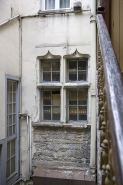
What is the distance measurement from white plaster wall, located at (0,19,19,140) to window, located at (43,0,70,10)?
861mm

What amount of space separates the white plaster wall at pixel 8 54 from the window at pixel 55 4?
86cm

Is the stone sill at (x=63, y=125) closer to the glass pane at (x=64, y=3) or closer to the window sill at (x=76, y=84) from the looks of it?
the window sill at (x=76, y=84)

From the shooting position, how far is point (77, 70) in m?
4.43

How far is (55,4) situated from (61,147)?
3.45 meters

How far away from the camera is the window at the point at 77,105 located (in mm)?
4398

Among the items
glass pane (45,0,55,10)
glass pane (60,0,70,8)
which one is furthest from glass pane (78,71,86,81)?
glass pane (45,0,55,10)

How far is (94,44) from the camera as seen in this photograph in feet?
13.1

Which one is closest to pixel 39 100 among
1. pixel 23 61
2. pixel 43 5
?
pixel 23 61

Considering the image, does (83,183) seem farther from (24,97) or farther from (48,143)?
(24,97)

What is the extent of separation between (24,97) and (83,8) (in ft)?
8.19

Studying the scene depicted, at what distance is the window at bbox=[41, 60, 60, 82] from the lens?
14.9 feet

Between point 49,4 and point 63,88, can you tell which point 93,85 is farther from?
point 49,4

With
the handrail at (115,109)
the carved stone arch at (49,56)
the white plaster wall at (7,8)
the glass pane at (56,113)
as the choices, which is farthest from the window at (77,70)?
the handrail at (115,109)

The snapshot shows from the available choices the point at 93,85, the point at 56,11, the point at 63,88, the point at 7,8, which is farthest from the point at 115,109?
the point at 56,11
